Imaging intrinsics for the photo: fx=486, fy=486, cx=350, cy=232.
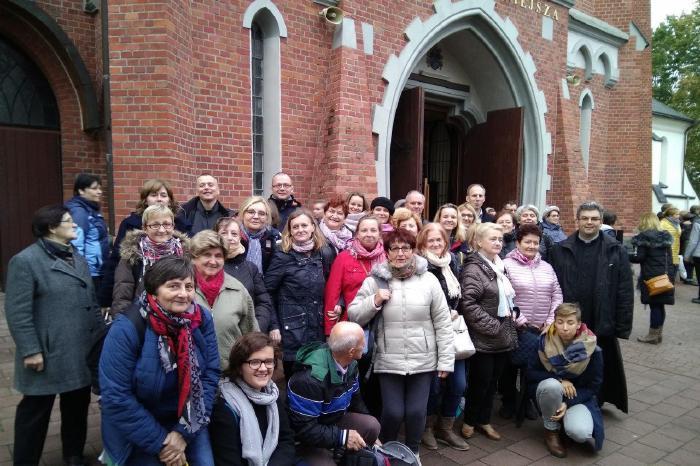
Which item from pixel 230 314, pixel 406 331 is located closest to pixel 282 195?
pixel 230 314

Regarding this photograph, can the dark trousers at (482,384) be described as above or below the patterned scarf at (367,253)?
below

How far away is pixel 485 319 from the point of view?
148 inches

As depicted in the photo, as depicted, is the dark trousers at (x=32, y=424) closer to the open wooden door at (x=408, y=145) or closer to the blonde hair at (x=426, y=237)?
the blonde hair at (x=426, y=237)

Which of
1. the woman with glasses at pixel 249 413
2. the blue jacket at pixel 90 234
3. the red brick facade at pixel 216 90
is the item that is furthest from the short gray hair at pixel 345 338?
the red brick facade at pixel 216 90

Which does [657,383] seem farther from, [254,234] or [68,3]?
[68,3]

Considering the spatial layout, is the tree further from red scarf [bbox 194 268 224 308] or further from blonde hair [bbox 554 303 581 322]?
red scarf [bbox 194 268 224 308]

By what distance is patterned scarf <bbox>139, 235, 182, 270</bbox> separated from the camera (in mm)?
3320

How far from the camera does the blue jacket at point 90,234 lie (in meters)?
3.97

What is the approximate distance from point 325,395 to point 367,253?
47.2 inches

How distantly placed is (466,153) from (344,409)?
921 centimetres

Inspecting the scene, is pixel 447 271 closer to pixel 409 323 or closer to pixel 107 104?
pixel 409 323

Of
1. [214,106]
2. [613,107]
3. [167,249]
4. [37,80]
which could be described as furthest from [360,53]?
[613,107]

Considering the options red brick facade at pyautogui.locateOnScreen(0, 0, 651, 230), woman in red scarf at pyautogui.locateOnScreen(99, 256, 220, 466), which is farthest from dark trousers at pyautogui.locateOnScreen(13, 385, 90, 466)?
red brick facade at pyautogui.locateOnScreen(0, 0, 651, 230)


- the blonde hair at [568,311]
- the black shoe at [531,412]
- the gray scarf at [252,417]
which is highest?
the blonde hair at [568,311]
